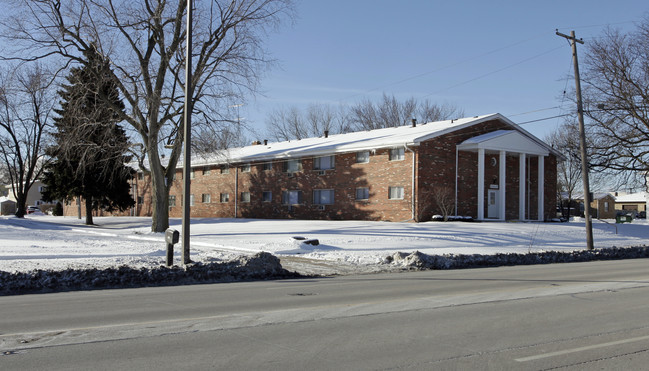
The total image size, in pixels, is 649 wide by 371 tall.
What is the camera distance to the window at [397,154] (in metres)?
36.1

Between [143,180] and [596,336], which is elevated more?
[143,180]

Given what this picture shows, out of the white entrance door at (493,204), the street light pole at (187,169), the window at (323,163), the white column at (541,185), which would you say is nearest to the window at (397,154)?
the window at (323,163)

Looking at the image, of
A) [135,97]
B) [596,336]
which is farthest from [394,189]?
[596,336]

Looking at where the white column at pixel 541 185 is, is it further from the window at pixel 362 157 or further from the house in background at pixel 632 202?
the house in background at pixel 632 202

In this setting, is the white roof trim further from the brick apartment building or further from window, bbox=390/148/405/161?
window, bbox=390/148/405/161

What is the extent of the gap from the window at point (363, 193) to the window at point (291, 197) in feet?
18.5

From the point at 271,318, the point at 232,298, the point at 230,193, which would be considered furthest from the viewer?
the point at 230,193

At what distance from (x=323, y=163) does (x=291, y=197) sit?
160 inches

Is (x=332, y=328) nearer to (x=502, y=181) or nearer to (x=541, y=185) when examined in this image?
(x=502, y=181)

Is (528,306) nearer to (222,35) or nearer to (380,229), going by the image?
(380,229)

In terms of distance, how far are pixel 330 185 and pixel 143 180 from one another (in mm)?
25887

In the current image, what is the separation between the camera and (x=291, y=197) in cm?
4328

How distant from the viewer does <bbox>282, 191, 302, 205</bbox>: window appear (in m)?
42.6

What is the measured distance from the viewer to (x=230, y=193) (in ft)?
159
